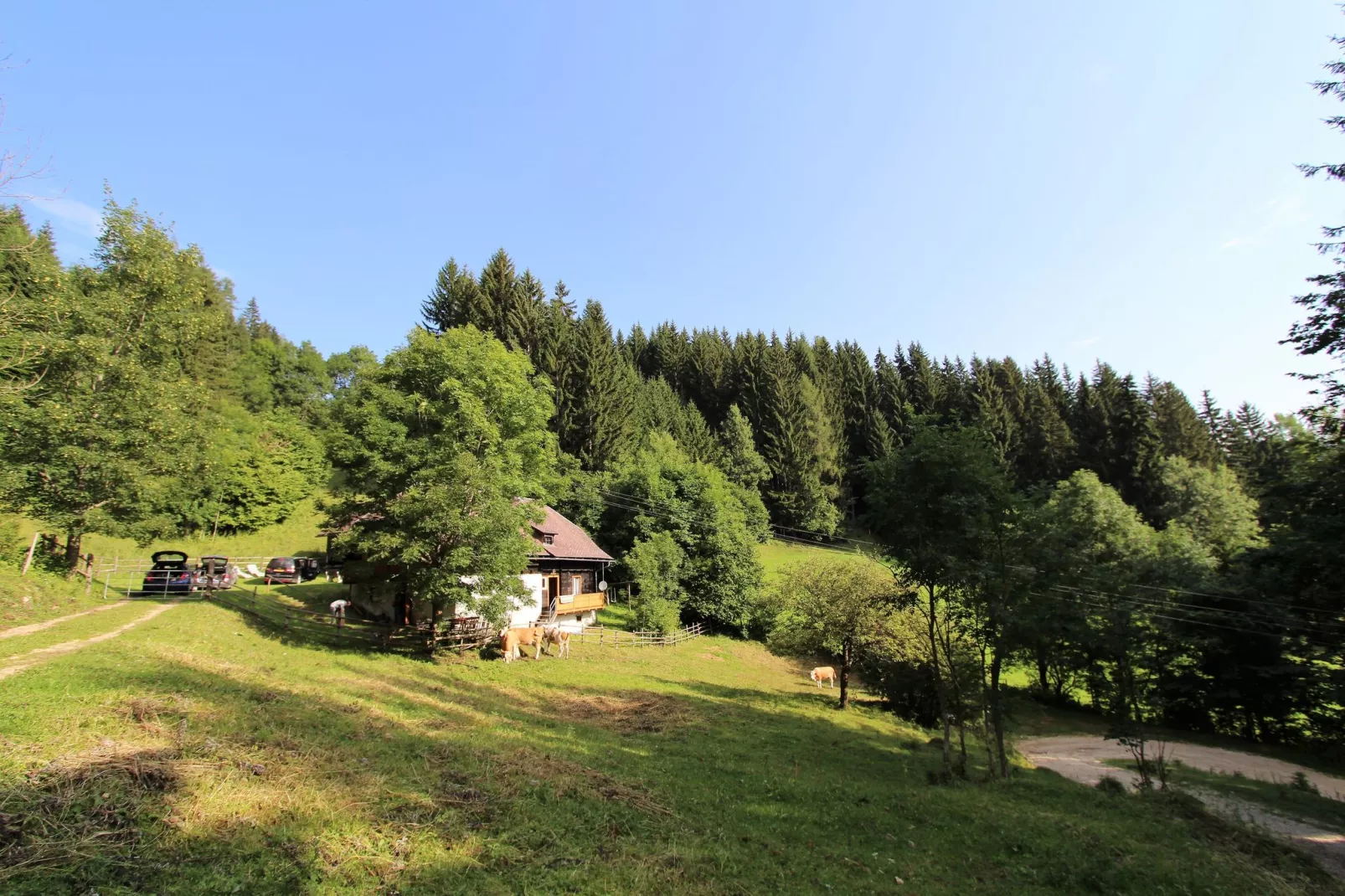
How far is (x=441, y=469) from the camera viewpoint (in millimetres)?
20188

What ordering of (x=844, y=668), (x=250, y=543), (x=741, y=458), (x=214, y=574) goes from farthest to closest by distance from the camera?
(x=741, y=458), (x=250, y=543), (x=214, y=574), (x=844, y=668)

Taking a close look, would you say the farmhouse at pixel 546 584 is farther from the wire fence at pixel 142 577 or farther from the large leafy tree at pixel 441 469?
the wire fence at pixel 142 577

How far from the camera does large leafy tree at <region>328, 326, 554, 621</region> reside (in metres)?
20.0

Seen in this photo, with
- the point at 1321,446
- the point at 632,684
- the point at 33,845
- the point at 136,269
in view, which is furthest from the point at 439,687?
the point at 1321,446

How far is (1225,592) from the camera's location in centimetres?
2592

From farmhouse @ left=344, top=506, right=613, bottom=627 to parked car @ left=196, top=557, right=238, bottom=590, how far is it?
19.0 ft

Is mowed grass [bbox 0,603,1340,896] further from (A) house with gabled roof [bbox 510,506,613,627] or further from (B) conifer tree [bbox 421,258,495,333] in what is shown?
(B) conifer tree [bbox 421,258,495,333]

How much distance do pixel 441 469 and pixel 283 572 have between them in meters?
24.2

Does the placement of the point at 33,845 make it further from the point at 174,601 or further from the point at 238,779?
the point at 174,601

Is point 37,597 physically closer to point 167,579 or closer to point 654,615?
point 167,579

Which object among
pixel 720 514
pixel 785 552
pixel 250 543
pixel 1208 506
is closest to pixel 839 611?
pixel 720 514

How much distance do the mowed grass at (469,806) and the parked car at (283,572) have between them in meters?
21.3

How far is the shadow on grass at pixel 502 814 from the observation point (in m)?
6.17

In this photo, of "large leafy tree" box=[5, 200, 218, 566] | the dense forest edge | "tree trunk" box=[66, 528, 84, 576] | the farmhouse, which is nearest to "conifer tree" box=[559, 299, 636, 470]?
the dense forest edge
